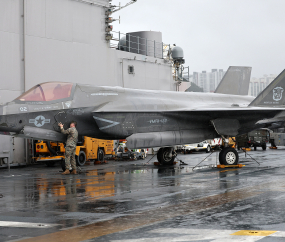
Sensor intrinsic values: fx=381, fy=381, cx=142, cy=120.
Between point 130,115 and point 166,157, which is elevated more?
point 130,115

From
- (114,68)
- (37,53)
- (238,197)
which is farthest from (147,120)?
(114,68)

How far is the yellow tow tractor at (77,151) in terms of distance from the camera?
1855 centimetres

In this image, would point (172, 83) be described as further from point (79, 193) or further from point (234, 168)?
point (79, 193)

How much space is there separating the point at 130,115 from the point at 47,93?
3.03 meters

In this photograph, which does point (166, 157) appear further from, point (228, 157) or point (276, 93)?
point (276, 93)

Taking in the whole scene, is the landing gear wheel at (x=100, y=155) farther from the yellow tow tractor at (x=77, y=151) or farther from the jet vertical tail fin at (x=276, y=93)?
the jet vertical tail fin at (x=276, y=93)

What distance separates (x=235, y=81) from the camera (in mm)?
20922

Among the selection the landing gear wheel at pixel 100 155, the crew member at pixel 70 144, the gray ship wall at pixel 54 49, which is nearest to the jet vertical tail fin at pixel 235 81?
the landing gear wheel at pixel 100 155

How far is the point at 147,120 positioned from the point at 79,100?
265 centimetres

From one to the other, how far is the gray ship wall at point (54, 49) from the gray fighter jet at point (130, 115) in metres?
7.74

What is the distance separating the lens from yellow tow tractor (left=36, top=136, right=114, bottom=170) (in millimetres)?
18547

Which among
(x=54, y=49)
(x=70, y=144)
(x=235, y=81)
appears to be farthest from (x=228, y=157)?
(x=54, y=49)

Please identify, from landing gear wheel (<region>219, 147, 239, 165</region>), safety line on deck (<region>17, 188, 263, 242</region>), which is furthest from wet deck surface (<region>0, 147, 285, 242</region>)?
landing gear wheel (<region>219, 147, 239, 165</region>)

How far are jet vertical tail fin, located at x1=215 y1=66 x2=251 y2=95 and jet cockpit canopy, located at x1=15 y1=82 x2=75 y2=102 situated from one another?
10.3m
